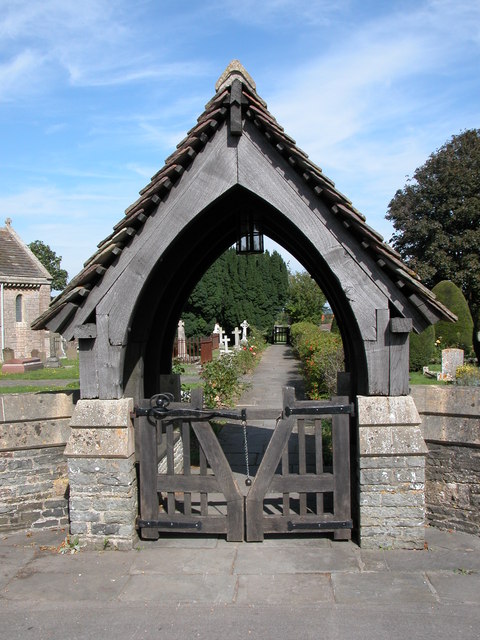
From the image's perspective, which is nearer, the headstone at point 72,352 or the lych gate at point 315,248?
the lych gate at point 315,248

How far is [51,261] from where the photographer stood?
Answer: 7950 centimetres

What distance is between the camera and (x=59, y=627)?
416 cm

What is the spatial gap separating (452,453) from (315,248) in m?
2.46

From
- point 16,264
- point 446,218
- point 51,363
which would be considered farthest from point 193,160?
point 16,264

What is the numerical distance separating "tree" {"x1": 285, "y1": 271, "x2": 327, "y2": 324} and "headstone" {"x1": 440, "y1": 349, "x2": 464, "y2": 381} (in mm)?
24667

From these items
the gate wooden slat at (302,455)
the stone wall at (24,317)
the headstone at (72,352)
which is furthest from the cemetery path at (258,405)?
the stone wall at (24,317)

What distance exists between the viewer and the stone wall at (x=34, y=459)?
590 centimetres

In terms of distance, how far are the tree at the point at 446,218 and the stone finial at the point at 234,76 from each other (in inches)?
1146

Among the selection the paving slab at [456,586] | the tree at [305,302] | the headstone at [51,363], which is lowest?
the paving slab at [456,586]

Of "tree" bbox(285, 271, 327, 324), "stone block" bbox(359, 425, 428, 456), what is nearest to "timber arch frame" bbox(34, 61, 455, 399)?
"stone block" bbox(359, 425, 428, 456)

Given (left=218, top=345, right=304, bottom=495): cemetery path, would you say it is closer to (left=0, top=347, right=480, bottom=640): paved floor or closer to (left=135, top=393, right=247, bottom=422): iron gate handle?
(left=135, top=393, right=247, bottom=422): iron gate handle

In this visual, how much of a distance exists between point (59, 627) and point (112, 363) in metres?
2.25

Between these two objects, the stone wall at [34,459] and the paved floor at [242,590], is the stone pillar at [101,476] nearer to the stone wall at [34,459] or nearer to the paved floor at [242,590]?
the paved floor at [242,590]

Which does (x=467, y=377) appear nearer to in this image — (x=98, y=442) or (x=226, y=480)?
(x=226, y=480)
